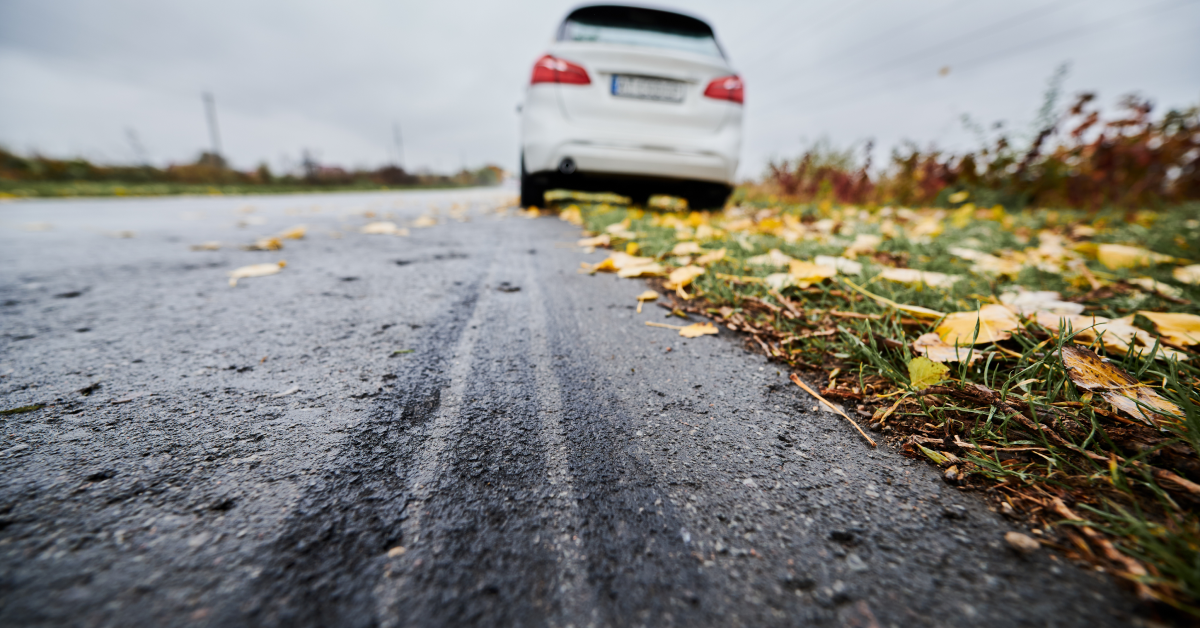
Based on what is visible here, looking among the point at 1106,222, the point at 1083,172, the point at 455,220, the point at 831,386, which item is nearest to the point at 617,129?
the point at 455,220

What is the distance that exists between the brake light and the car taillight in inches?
36.4

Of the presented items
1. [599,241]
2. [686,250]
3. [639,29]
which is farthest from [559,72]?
[686,250]

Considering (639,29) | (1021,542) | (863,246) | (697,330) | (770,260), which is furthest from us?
(639,29)

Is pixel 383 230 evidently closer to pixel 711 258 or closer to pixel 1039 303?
pixel 711 258

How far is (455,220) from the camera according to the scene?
3.83m

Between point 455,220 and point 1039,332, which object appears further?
point 455,220

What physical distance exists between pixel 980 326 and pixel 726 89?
2828mm

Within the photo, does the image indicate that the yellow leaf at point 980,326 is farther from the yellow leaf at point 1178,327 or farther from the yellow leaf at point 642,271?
the yellow leaf at point 642,271

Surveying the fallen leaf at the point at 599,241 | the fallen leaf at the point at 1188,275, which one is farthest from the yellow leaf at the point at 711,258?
the fallen leaf at the point at 1188,275

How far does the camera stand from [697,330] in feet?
4.11

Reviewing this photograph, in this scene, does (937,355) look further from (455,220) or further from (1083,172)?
(1083,172)

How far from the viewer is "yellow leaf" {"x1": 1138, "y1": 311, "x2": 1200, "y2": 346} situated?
3.27 feet

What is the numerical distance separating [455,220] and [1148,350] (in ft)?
13.0

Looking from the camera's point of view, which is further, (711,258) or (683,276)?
(711,258)
